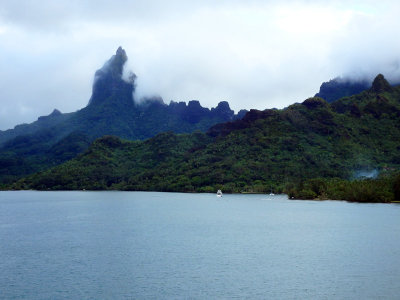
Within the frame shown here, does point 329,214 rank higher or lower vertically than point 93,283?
higher

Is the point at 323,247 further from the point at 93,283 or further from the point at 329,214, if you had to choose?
the point at 329,214

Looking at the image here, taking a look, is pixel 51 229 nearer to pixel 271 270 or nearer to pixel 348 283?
pixel 271 270

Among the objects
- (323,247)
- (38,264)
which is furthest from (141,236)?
(323,247)

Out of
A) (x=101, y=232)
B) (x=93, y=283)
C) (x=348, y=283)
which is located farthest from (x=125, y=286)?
(x=101, y=232)

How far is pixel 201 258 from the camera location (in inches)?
3140

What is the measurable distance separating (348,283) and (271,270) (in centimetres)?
1260

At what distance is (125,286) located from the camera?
61.2 meters

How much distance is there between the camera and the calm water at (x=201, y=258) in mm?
58844

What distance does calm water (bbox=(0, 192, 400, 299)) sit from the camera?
58.8m

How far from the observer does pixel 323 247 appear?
9138 centimetres

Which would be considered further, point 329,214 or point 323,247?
point 329,214

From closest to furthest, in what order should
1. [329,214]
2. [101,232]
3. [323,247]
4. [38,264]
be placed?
1. [38,264]
2. [323,247]
3. [101,232]
4. [329,214]

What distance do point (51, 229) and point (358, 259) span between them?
3051 inches

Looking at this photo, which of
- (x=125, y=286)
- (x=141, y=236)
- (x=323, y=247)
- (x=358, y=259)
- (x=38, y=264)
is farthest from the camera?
(x=141, y=236)
